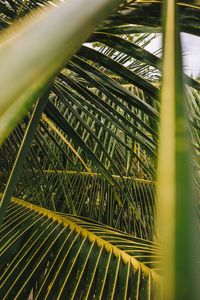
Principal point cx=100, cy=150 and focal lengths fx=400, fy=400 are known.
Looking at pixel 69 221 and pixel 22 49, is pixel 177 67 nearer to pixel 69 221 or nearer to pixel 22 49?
pixel 22 49

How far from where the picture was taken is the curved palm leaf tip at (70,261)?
2.56ft

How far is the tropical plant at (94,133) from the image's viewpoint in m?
0.09

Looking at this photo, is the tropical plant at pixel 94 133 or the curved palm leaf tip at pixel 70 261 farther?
the curved palm leaf tip at pixel 70 261

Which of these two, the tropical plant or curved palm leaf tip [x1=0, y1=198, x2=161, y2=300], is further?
curved palm leaf tip [x1=0, y1=198, x2=161, y2=300]

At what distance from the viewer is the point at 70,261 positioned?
2.81 ft

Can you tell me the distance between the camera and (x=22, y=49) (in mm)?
98

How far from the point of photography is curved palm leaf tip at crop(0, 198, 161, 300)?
2.56 feet

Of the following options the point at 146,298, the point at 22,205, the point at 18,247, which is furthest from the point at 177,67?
the point at 22,205

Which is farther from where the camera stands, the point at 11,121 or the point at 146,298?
the point at 146,298

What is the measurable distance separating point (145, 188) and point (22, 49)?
205 cm

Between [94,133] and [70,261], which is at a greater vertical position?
[94,133]

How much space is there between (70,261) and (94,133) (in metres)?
0.29

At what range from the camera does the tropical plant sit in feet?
0.31

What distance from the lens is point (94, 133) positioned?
765 mm
